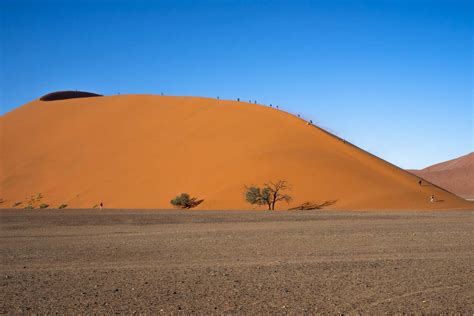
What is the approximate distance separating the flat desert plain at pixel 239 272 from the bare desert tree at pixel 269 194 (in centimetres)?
2407

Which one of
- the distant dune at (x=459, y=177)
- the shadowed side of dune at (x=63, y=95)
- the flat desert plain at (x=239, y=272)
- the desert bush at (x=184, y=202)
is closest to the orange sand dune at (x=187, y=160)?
the desert bush at (x=184, y=202)

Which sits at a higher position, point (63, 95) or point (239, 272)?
point (63, 95)

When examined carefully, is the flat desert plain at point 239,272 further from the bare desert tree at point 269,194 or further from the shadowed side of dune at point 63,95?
the shadowed side of dune at point 63,95

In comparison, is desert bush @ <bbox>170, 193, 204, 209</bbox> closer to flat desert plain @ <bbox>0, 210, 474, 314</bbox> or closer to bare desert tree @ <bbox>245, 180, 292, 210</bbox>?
bare desert tree @ <bbox>245, 180, 292, 210</bbox>

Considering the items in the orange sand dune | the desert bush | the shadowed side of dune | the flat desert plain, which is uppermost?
the shadowed side of dune

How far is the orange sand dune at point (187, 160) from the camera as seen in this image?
168 ft

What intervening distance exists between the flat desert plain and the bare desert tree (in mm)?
24066

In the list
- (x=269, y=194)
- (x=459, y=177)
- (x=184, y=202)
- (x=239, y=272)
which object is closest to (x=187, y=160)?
(x=184, y=202)

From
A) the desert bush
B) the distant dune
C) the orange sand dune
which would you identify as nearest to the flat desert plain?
the desert bush

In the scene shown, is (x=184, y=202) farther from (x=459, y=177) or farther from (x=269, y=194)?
(x=459, y=177)

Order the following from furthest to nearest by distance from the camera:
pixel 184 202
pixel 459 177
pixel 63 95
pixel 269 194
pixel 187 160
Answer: pixel 459 177 → pixel 63 95 → pixel 187 160 → pixel 184 202 → pixel 269 194

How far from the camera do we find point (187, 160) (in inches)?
2379

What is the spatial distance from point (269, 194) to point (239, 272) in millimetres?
35341

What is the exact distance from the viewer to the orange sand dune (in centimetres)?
5134
